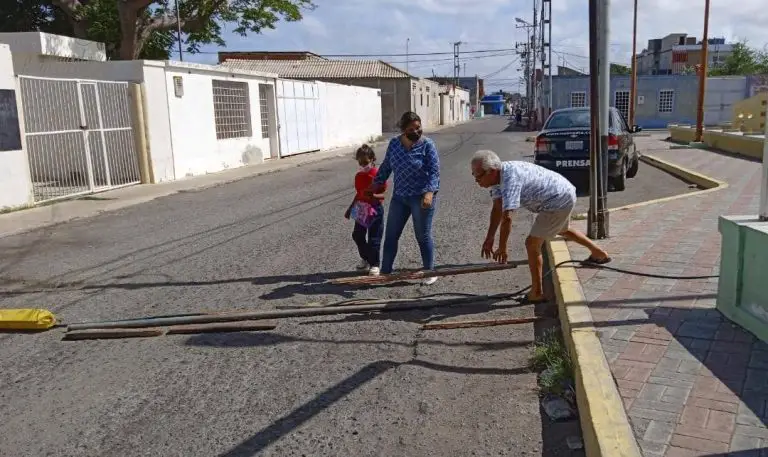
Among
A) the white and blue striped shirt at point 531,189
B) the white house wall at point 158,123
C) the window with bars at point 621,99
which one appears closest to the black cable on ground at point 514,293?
the white and blue striped shirt at point 531,189

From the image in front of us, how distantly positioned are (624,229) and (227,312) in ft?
15.6

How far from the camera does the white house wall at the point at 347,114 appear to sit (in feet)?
99.4

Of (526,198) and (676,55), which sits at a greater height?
(676,55)

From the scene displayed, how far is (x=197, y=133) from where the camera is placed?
17.8 m

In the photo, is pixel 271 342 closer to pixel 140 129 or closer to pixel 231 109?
pixel 140 129

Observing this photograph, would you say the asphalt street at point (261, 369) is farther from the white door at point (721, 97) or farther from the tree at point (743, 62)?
the tree at point (743, 62)

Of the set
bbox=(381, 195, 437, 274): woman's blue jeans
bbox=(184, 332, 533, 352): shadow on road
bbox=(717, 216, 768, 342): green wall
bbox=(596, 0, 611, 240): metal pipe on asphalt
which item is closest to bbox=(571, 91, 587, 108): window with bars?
bbox=(596, 0, 611, 240): metal pipe on asphalt

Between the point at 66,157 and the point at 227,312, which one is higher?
the point at 66,157

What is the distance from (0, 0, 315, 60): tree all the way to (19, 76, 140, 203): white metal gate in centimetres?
1005

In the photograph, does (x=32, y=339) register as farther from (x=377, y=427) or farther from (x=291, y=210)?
(x=291, y=210)

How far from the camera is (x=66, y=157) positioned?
13891 millimetres

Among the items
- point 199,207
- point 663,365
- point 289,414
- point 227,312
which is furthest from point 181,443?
point 199,207

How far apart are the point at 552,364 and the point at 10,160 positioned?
10.7m

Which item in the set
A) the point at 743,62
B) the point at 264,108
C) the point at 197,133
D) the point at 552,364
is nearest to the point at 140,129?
the point at 197,133
